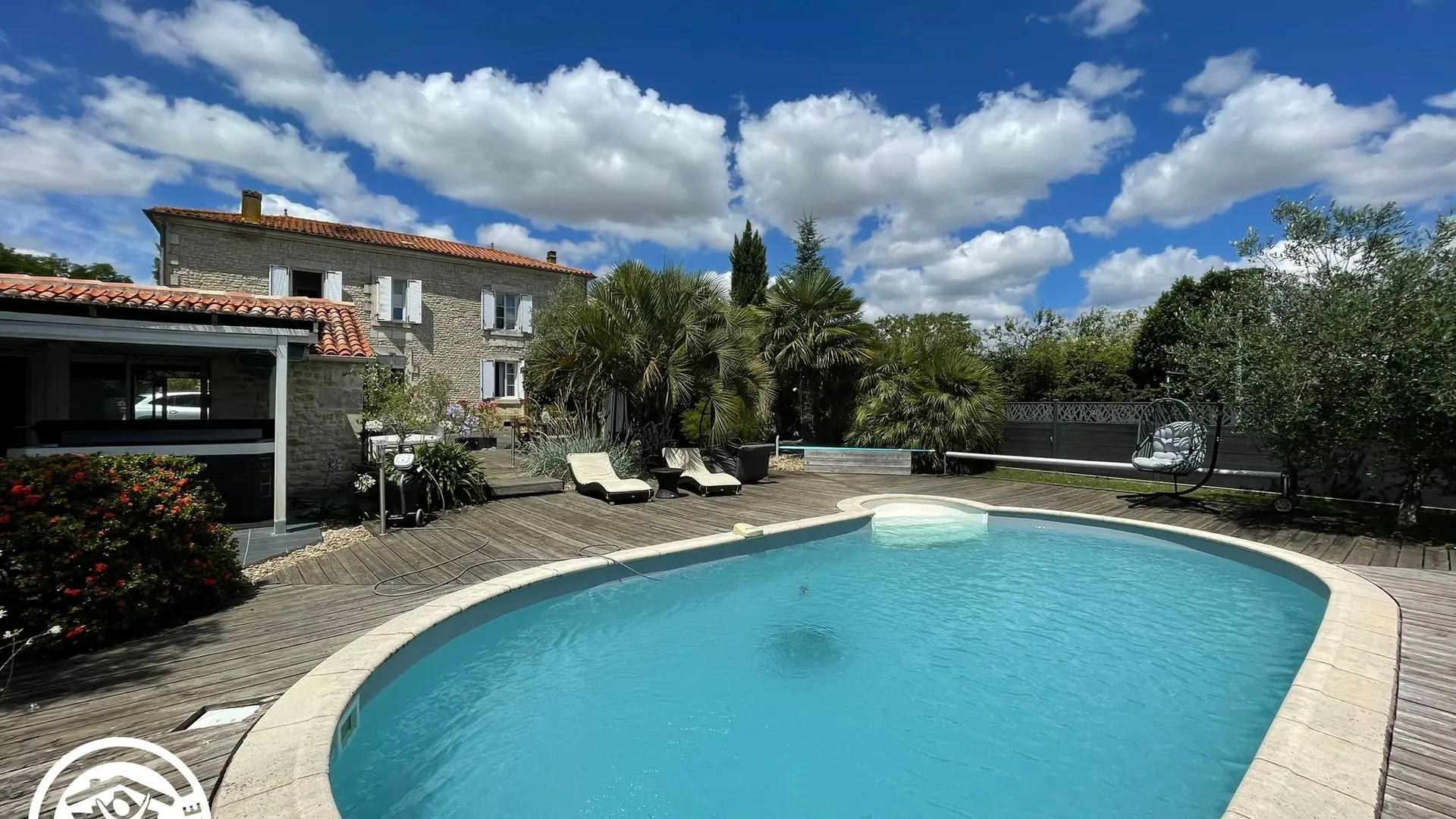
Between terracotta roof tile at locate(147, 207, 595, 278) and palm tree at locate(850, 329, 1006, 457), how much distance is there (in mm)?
14565

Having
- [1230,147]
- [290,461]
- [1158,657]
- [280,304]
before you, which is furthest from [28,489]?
[1230,147]

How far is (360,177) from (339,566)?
70.8 feet

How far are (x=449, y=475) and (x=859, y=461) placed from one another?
885cm

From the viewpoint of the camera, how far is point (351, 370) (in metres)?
9.55

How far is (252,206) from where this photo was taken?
1834 centimetres

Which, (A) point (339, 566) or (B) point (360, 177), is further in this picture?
(B) point (360, 177)

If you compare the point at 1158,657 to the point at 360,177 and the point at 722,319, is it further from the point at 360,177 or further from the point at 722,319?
the point at 360,177

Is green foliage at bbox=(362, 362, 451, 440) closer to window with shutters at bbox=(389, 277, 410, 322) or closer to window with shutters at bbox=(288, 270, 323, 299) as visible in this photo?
window with shutters at bbox=(389, 277, 410, 322)

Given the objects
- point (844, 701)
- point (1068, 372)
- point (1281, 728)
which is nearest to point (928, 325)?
point (1068, 372)

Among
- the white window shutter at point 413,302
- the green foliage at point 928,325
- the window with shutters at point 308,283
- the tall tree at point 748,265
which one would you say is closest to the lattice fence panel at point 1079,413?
the green foliage at point 928,325

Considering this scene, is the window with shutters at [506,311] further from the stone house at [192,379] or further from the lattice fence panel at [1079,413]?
the lattice fence panel at [1079,413]

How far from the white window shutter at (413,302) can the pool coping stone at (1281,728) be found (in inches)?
716

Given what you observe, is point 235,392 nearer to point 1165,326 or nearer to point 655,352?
point 655,352

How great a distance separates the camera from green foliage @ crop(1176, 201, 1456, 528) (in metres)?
6.18
